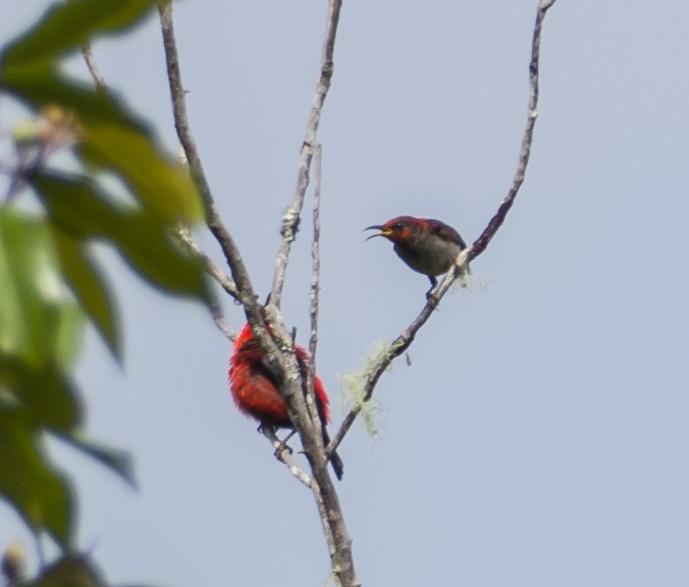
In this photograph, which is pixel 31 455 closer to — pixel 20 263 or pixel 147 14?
pixel 20 263

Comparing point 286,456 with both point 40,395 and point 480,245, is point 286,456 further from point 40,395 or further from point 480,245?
point 40,395

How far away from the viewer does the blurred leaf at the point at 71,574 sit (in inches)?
28.9

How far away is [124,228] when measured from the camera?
0.70 m

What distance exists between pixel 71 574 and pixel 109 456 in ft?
0.24

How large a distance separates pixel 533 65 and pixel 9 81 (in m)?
3.82

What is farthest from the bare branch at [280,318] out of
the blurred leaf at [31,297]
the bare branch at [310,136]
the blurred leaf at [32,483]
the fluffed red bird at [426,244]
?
the fluffed red bird at [426,244]

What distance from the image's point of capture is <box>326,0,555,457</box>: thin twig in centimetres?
432

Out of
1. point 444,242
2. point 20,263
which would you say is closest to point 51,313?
point 20,263

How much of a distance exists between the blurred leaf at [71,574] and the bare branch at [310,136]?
12.9ft

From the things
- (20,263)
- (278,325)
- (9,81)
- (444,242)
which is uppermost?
(444,242)

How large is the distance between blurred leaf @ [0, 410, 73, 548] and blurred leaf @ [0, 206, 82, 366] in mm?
90

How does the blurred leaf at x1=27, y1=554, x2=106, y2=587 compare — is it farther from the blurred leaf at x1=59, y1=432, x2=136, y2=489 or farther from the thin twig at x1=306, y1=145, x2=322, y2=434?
the thin twig at x1=306, y1=145, x2=322, y2=434

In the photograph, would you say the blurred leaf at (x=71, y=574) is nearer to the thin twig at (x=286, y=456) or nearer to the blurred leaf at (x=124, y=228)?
the blurred leaf at (x=124, y=228)

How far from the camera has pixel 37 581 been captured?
0.74 m
